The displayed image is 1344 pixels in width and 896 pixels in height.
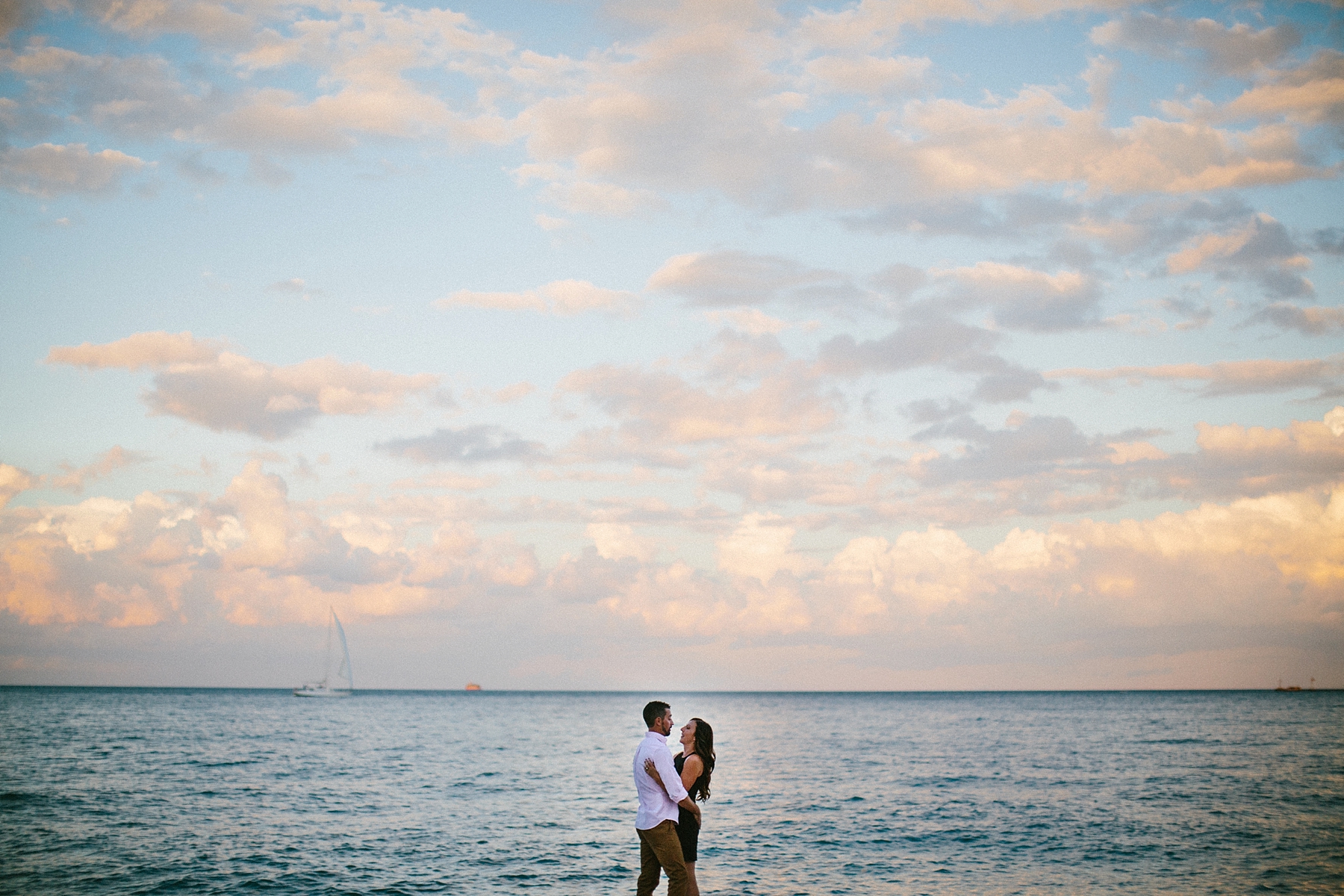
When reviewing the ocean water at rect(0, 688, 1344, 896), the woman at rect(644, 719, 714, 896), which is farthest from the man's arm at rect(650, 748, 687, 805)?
the ocean water at rect(0, 688, 1344, 896)

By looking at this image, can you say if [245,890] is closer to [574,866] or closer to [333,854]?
[333,854]

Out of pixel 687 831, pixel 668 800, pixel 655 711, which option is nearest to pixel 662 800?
pixel 668 800

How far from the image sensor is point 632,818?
29.2m

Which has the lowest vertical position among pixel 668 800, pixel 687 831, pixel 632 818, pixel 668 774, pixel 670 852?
pixel 632 818

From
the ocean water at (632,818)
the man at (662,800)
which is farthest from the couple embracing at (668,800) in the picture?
the ocean water at (632,818)

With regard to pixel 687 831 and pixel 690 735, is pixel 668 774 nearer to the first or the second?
pixel 690 735

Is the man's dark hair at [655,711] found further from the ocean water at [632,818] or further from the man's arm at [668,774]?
the ocean water at [632,818]

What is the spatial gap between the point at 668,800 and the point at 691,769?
2.50ft

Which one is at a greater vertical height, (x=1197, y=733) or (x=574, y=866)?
(x=574, y=866)

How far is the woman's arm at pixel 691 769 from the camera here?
11.8 m

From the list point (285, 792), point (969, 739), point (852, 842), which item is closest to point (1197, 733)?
point (969, 739)

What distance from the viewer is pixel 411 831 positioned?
2736 centimetres

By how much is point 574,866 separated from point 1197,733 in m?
75.3

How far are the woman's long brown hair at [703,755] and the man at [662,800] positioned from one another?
1.59ft
